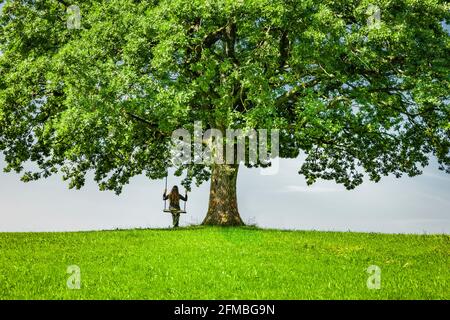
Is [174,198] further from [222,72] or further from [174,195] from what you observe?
[222,72]

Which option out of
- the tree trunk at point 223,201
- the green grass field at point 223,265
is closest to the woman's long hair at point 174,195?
the tree trunk at point 223,201

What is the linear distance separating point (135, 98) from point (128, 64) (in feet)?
6.40

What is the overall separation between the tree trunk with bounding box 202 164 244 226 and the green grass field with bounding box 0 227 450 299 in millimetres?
4403

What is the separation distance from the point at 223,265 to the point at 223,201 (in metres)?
14.9

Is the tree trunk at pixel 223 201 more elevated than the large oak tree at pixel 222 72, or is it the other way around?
the large oak tree at pixel 222 72

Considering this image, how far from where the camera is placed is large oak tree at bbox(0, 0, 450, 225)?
2681 cm

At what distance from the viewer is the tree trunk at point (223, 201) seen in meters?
32.3

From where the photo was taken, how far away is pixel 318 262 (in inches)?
739

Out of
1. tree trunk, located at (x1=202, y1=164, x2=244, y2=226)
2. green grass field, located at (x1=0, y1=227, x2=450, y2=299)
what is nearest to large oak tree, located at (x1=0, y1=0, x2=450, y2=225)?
tree trunk, located at (x1=202, y1=164, x2=244, y2=226)

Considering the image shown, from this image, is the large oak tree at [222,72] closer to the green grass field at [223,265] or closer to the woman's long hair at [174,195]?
the woman's long hair at [174,195]

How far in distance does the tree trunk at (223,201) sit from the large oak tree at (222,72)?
67 mm
